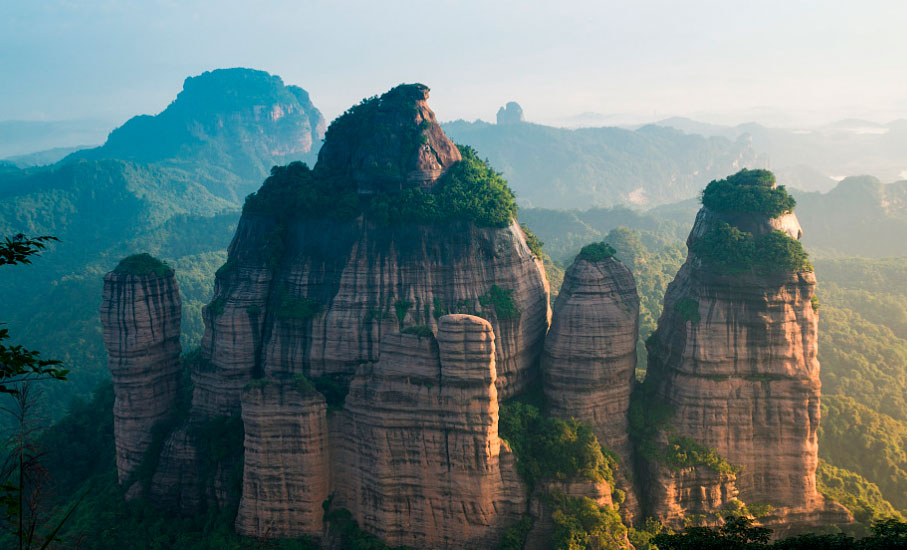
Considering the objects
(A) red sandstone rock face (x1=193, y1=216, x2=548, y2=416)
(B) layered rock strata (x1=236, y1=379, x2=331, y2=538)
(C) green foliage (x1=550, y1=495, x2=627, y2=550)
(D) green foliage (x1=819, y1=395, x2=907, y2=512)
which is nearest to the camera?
(C) green foliage (x1=550, y1=495, x2=627, y2=550)

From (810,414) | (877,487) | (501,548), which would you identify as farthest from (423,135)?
(877,487)

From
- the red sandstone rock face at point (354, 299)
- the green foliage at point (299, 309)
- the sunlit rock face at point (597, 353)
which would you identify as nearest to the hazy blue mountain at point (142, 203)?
the red sandstone rock face at point (354, 299)

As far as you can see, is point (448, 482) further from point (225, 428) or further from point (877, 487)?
point (877, 487)

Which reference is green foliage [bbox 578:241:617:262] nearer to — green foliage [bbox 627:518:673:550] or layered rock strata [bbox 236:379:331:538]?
green foliage [bbox 627:518:673:550]

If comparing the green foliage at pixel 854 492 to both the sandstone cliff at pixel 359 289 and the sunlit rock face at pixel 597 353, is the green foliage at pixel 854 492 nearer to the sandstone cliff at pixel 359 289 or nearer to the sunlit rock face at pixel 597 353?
the sunlit rock face at pixel 597 353

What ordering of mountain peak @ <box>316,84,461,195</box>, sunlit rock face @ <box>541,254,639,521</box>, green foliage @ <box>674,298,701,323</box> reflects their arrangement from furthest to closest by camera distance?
mountain peak @ <box>316,84,461,195</box>, sunlit rock face @ <box>541,254,639,521</box>, green foliage @ <box>674,298,701,323</box>

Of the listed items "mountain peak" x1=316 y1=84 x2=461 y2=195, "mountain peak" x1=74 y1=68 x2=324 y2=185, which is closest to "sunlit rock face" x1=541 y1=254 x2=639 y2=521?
"mountain peak" x1=316 y1=84 x2=461 y2=195
